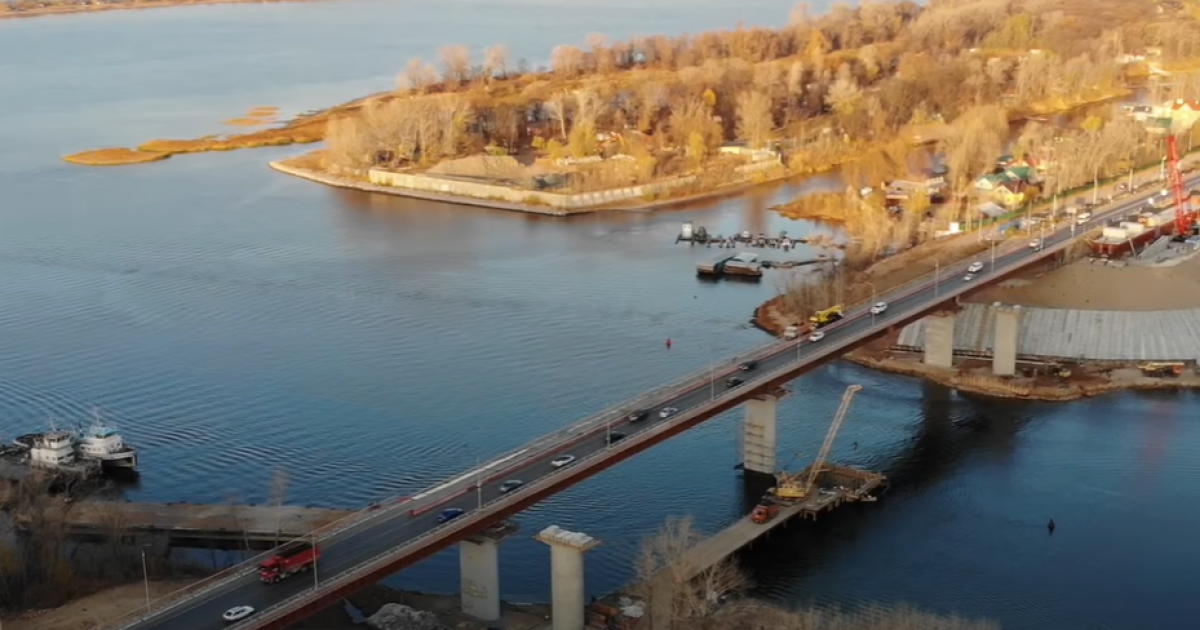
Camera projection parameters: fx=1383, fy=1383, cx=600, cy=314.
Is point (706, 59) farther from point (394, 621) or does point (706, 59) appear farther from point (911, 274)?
point (394, 621)

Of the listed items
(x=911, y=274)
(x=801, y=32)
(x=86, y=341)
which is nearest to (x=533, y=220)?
(x=911, y=274)

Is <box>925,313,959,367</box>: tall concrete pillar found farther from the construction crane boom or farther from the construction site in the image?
the construction site

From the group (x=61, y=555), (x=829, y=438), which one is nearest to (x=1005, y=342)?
(x=829, y=438)

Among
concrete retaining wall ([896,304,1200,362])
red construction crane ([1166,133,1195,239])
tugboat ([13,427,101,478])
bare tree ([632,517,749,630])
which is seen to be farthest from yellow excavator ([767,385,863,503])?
red construction crane ([1166,133,1195,239])

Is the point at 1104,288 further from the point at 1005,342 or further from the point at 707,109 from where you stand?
the point at 707,109

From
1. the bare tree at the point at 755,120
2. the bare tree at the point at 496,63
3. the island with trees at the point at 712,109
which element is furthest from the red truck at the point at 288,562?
the bare tree at the point at 496,63

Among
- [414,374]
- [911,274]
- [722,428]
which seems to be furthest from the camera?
[911,274]
